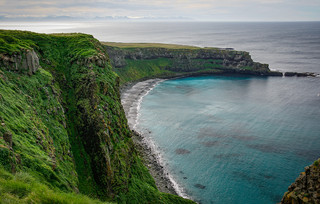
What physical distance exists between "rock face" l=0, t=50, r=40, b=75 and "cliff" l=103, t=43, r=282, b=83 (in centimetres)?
12237

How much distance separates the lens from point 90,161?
45.5m

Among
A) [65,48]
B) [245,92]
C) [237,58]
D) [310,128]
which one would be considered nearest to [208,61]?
[237,58]

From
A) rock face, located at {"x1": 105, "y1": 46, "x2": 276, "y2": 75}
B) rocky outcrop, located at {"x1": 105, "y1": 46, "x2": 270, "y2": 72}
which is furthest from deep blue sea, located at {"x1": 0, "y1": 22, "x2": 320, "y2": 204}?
rocky outcrop, located at {"x1": 105, "y1": 46, "x2": 270, "y2": 72}

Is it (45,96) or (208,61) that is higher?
(208,61)

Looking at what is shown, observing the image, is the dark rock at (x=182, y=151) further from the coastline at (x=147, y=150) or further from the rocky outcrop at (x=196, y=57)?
the rocky outcrop at (x=196, y=57)

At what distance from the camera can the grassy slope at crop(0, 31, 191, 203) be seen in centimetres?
3123

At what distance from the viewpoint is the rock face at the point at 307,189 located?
21.1 metres

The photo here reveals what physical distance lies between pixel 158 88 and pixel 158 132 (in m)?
63.4

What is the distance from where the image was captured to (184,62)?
190625 millimetres

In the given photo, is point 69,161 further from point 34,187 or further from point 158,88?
point 158,88

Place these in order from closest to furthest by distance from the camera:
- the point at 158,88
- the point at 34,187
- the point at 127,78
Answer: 1. the point at 34,187
2. the point at 158,88
3. the point at 127,78

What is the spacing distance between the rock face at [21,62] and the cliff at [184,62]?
12237 centimetres

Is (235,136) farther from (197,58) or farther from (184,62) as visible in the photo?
(197,58)

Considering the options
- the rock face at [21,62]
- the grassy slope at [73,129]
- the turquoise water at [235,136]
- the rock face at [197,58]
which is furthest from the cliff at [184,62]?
the rock face at [21,62]
